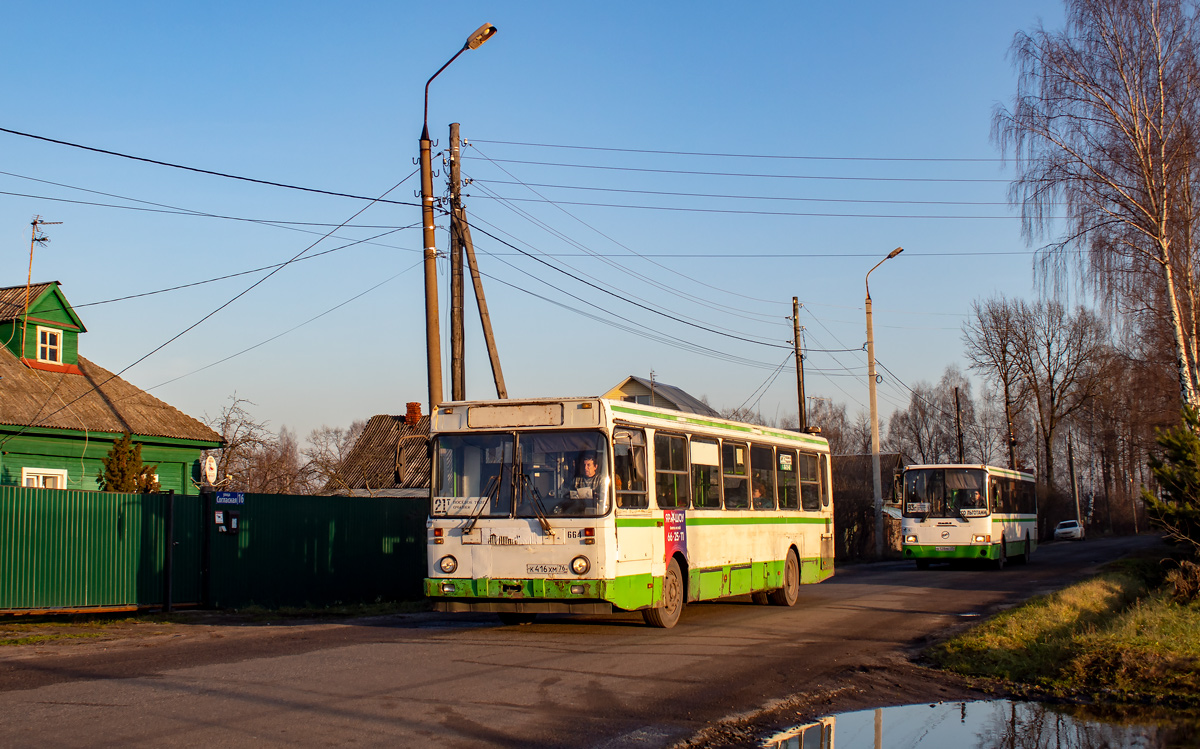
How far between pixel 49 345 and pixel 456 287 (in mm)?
13362

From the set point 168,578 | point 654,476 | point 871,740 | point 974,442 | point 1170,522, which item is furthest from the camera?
point 974,442

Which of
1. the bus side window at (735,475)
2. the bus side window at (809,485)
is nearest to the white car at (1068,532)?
the bus side window at (809,485)

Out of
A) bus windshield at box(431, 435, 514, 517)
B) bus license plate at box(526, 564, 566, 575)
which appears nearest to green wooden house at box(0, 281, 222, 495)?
bus windshield at box(431, 435, 514, 517)

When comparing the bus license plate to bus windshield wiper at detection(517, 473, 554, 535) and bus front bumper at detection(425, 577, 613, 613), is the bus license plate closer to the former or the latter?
bus front bumper at detection(425, 577, 613, 613)

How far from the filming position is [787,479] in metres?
18.2

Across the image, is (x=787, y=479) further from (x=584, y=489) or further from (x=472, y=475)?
(x=472, y=475)

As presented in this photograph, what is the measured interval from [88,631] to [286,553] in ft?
17.2

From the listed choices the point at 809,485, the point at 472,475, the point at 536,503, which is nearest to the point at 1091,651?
the point at 536,503

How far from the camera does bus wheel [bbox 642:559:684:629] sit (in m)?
13.6

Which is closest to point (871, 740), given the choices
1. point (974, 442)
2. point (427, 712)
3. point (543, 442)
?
point (427, 712)

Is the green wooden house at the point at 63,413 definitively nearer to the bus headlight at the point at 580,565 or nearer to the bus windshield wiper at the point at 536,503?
the bus windshield wiper at the point at 536,503

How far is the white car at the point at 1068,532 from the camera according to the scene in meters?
68.3

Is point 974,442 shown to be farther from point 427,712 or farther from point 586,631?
point 427,712

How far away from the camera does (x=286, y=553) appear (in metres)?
18.8
